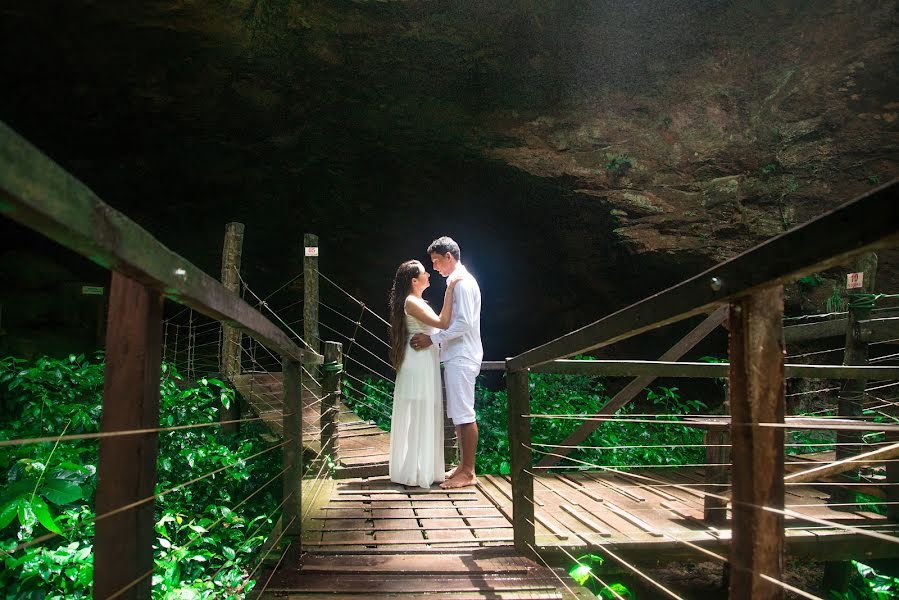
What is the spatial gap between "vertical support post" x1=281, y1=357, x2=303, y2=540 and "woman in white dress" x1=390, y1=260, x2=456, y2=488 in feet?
4.68

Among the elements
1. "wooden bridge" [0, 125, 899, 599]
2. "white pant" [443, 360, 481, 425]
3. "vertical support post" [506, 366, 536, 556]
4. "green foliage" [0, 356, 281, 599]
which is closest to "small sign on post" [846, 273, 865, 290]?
"wooden bridge" [0, 125, 899, 599]

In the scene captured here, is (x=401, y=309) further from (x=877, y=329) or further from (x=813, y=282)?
(x=813, y=282)

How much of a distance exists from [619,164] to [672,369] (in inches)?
205

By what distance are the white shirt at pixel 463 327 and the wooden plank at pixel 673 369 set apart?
0.82 meters

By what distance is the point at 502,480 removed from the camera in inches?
171

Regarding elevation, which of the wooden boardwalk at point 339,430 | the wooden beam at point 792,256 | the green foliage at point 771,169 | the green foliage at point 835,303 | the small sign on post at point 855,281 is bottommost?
the wooden boardwalk at point 339,430

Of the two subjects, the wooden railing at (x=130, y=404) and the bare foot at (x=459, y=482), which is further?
the bare foot at (x=459, y=482)

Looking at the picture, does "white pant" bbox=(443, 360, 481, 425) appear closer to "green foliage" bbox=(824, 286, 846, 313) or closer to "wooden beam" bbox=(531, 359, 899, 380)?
"wooden beam" bbox=(531, 359, 899, 380)

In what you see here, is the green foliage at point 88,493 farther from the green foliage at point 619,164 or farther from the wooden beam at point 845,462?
the green foliage at point 619,164

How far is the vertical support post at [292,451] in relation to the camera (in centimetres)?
252

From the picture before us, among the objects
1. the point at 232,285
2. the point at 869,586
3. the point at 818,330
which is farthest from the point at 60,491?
the point at 818,330

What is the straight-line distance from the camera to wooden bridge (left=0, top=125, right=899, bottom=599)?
852 mm

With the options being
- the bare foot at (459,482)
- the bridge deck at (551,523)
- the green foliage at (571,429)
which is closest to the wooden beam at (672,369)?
the bridge deck at (551,523)

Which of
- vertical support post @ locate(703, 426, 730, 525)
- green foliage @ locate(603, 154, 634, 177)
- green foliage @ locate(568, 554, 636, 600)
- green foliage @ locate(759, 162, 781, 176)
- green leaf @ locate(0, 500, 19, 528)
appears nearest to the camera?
green leaf @ locate(0, 500, 19, 528)
